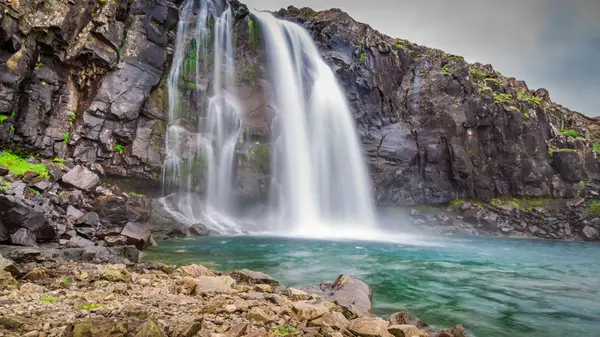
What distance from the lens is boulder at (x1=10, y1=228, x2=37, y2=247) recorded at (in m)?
10.8

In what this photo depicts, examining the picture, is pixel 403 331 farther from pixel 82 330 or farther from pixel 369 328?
pixel 82 330

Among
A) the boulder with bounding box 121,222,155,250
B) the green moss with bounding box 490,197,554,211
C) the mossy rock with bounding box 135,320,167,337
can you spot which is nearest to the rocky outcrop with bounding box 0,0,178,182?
the boulder with bounding box 121,222,155,250

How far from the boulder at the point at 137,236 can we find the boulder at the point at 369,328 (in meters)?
11.5

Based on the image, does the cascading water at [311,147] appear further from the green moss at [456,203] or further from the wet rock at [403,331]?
the wet rock at [403,331]

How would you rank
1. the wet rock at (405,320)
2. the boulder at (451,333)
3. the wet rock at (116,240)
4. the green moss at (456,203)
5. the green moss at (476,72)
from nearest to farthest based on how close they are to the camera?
the boulder at (451,333)
the wet rock at (405,320)
the wet rock at (116,240)
the green moss at (456,203)
the green moss at (476,72)

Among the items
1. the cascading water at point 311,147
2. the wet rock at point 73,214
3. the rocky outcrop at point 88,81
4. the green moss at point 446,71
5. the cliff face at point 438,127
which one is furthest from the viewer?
the green moss at point 446,71

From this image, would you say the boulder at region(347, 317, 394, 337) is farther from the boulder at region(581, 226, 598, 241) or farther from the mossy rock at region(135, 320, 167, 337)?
the boulder at region(581, 226, 598, 241)

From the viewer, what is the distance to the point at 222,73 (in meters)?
28.7

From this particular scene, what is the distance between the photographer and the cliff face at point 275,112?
19938mm

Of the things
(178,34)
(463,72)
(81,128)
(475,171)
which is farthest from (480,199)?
(81,128)

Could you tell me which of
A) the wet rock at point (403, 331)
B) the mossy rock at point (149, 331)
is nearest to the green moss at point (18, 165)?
the mossy rock at point (149, 331)

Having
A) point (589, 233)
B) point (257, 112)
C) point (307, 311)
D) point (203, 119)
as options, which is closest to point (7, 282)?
point (307, 311)

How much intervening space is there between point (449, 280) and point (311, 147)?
20.9 m

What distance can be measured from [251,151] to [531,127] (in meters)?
34.1
